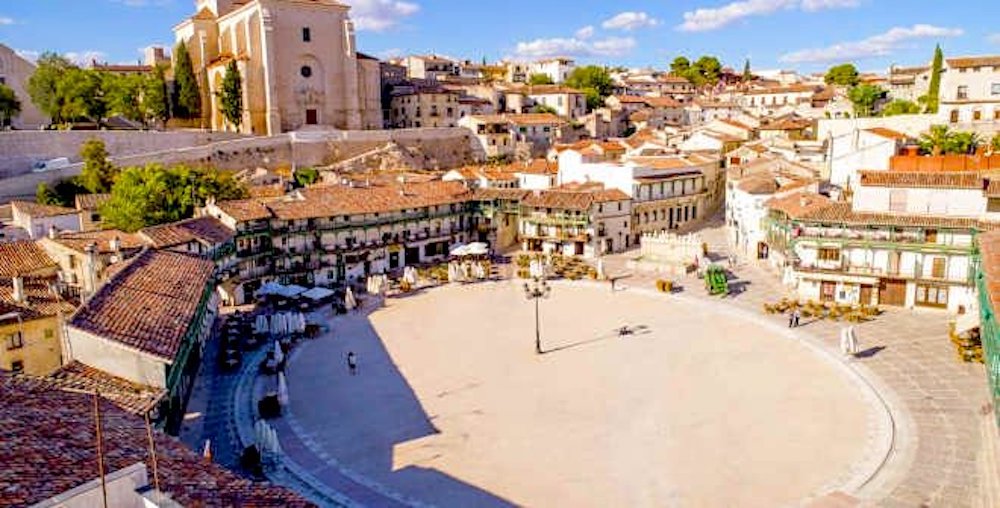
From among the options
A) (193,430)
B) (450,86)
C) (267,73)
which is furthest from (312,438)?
(450,86)

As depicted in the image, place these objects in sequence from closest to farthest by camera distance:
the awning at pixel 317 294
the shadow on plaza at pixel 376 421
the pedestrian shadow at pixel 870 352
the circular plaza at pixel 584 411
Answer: the shadow on plaza at pixel 376 421 < the circular plaza at pixel 584 411 < the pedestrian shadow at pixel 870 352 < the awning at pixel 317 294

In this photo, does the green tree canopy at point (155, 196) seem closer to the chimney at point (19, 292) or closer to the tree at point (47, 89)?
the chimney at point (19, 292)

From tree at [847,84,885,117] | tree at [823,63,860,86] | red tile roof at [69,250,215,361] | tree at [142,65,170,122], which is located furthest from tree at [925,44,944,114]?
tree at [142,65,170,122]

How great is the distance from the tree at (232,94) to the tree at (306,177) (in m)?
13.3

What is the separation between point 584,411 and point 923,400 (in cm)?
1311

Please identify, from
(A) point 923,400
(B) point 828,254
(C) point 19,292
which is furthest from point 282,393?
(B) point 828,254

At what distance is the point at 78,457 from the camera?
46.3 ft

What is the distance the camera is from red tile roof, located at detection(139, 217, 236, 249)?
39.5 metres

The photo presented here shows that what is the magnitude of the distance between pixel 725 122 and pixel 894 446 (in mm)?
69188

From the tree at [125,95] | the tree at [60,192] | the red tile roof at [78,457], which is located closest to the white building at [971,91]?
the red tile roof at [78,457]

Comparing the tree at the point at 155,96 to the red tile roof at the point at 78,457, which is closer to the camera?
the red tile roof at the point at 78,457

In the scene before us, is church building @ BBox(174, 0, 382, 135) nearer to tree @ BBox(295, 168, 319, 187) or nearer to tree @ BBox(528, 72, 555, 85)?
tree @ BBox(295, 168, 319, 187)

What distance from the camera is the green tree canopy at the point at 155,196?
5006 centimetres

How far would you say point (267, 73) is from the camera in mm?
85375
